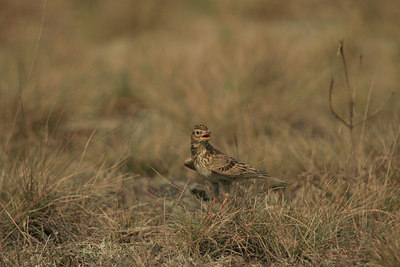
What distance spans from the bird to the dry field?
0.14m

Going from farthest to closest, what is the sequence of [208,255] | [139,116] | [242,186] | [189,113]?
1. [139,116]
2. [189,113]
3. [242,186]
4. [208,255]

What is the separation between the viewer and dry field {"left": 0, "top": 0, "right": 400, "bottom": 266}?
3.32 meters

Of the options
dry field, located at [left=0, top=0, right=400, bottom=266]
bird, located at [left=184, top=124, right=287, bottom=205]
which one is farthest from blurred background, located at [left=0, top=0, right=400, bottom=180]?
bird, located at [left=184, top=124, right=287, bottom=205]

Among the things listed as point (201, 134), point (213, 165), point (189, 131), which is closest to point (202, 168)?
point (213, 165)

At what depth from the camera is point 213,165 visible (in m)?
3.31

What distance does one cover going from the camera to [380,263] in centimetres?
286

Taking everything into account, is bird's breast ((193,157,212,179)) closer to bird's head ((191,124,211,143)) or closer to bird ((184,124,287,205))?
bird ((184,124,287,205))

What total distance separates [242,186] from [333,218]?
76 centimetres

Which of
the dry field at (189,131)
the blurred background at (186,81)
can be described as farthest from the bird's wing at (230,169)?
the blurred background at (186,81)

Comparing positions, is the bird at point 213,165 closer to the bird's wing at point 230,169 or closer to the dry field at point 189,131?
the bird's wing at point 230,169

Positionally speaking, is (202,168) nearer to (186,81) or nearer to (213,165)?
(213,165)

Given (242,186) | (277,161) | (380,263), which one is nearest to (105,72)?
(277,161)

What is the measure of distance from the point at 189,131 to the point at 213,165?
106 inches

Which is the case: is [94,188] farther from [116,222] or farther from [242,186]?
[242,186]
